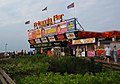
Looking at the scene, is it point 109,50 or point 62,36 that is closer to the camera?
point 109,50

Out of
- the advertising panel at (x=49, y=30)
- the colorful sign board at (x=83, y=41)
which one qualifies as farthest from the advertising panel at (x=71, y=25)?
the advertising panel at (x=49, y=30)

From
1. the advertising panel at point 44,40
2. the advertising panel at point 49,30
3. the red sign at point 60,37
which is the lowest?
the advertising panel at point 44,40

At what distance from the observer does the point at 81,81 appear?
10.8 meters

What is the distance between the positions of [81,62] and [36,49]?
4676 cm

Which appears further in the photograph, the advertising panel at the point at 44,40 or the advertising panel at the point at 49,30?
the advertising panel at the point at 44,40

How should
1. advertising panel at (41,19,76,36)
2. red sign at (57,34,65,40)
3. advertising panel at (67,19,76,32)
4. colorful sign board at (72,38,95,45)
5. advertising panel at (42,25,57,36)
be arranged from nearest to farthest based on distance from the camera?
colorful sign board at (72,38,95,45) → advertising panel at (67,19,76,32) → advertising panel at (41,19,76,36) → red sign at (57,34,65,40) → advertising panel at (42,25,57,36)

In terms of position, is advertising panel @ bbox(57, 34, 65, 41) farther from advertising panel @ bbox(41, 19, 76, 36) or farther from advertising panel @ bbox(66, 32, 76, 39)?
advertising panel @ bbox(66, 32, 76, 39)

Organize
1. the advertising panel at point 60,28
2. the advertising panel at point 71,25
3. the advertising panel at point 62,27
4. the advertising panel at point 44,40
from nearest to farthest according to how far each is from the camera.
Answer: the advertising panel at point 71,25 → the advertising panel at point 60,28 → the advertising panel at point 62,27 → the advertising panel at point 44,40

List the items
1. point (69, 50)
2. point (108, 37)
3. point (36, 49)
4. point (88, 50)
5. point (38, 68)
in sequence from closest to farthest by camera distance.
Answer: point (38, 68)
point (108, 37)
point (88, 50)
point (69, 50)
point (36, 49)

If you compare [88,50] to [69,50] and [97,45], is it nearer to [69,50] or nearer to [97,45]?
[97,45]

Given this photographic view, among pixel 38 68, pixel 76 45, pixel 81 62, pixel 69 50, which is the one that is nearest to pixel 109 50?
pixel 81 62

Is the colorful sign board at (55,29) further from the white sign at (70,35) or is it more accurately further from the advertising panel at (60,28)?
the white sign at (70,35)

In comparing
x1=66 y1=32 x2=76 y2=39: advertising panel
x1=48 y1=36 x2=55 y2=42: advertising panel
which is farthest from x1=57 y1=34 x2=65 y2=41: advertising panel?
x1=48 y1=36 x2=55 y2=42: advertising panel

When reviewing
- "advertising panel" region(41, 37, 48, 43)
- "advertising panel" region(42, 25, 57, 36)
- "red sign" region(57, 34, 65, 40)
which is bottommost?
"advertising panel" region(41, 37, 48, 43)
